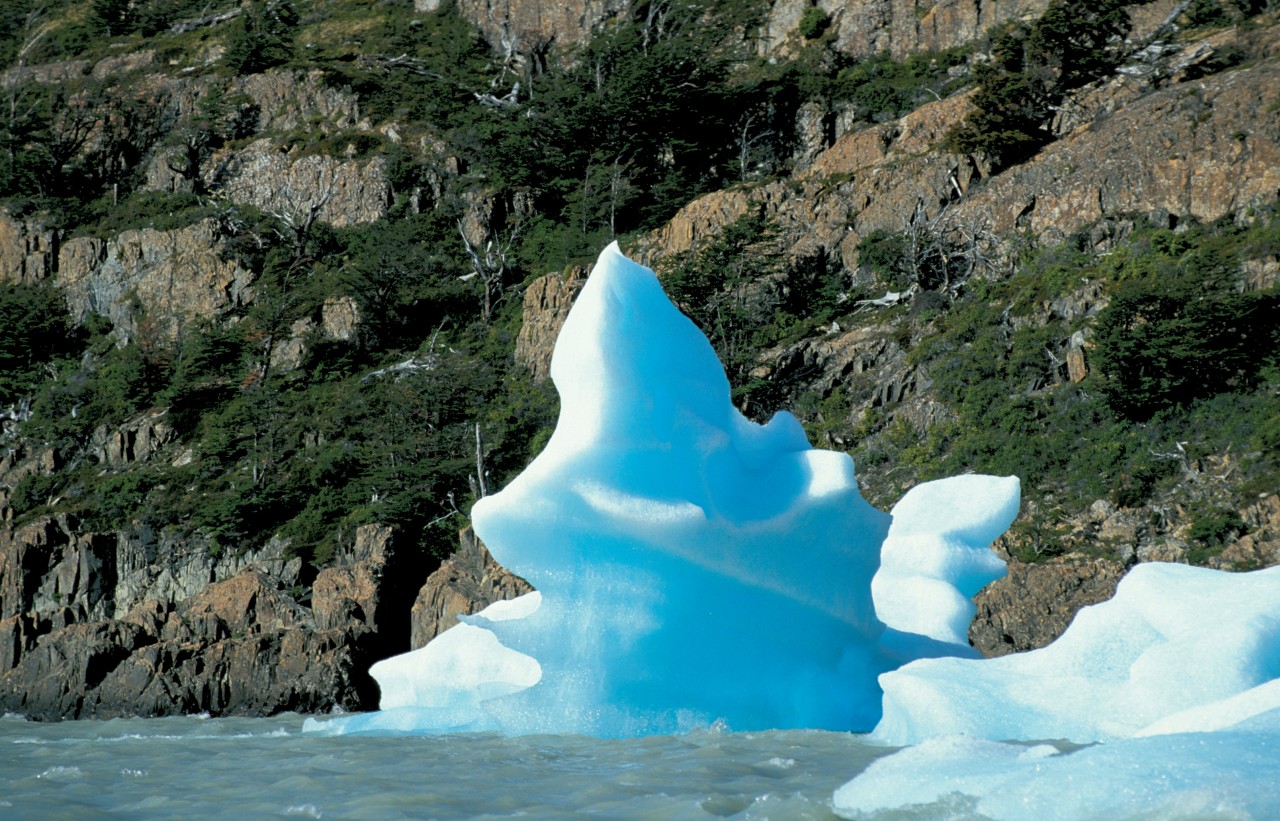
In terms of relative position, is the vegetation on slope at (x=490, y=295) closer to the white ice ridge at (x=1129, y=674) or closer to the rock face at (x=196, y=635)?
the rock face at (x=196, y=635)

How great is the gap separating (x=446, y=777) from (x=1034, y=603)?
9.50 m

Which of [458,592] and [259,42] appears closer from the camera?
[458,592]

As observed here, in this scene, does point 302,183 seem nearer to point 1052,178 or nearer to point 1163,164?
point 1052,178

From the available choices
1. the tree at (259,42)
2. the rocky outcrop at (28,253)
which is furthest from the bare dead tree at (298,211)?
the tree at (259,42)

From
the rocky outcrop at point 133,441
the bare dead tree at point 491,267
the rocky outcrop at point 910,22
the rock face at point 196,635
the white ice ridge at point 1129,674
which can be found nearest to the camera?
the white ice ridge at point 1129,674

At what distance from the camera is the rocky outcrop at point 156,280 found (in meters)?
33.6

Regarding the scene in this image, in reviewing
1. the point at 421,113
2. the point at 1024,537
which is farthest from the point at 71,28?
the point at 1024,537

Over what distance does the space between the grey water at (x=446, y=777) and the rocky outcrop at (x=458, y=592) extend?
6797 millimetres

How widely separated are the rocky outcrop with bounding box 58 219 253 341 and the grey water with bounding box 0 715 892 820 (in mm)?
27484

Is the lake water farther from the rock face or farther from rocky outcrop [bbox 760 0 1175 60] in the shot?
rocky outcrop [bbox 760 0 1175 60]

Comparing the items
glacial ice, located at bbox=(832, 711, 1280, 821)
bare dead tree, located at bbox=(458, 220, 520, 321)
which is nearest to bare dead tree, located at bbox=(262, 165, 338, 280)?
bare dead tree, located at bbox=(458, 220, 520, 321)

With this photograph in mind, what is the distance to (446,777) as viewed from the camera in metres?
5.45

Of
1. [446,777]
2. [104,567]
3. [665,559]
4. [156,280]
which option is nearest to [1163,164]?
[665,559]

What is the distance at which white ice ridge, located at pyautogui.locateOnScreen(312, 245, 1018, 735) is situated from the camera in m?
7.75
